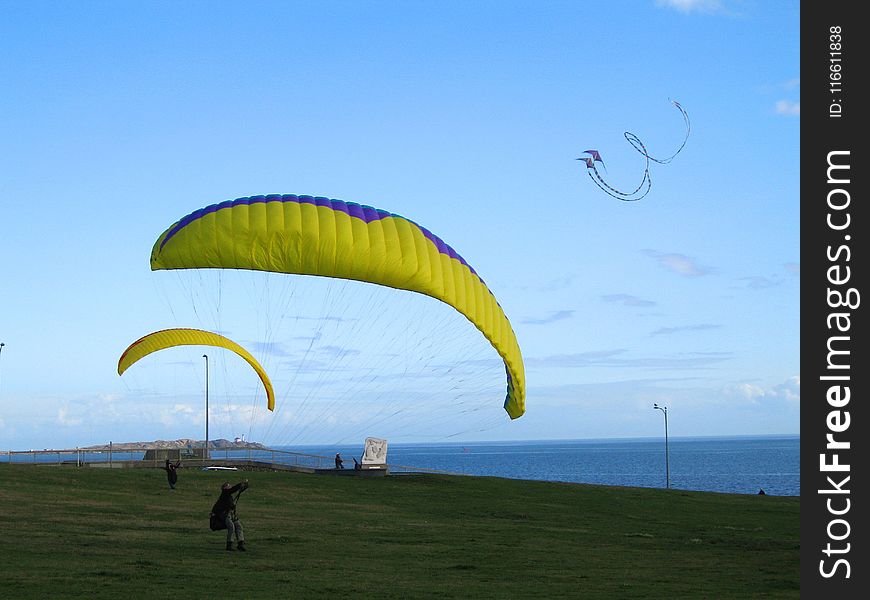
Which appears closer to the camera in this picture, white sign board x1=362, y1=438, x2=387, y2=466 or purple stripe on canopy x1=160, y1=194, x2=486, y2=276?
purple stripe on canopy x1=160, y1=194, x2=486, y2=276

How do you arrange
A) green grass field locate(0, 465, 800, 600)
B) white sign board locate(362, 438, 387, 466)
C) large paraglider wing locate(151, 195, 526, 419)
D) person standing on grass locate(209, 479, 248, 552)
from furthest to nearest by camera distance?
white sign board locate(362, 438, 387, 466) → large paraglider wing locate(151, 195, 526, 419) → person standing on grass locate(209, 479, 248, 552) → green grass field locate(0, 465, 800, 600)

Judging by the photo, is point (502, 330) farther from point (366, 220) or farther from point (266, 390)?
point (266, 390)

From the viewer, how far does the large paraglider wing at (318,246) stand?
2377 centimetres

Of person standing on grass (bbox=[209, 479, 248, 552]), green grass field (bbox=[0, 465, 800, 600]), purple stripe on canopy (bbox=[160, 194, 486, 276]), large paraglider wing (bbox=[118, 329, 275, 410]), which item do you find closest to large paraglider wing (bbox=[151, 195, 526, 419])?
purple stripe on canopy (bbox=[160, 194, 486, 276])

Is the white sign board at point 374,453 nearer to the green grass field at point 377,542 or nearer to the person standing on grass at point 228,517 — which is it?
the green grass field at point 377,542

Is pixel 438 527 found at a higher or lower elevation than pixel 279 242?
lower

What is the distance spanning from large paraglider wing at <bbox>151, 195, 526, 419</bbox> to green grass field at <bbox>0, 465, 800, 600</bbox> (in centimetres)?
575

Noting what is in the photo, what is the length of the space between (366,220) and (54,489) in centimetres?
1679

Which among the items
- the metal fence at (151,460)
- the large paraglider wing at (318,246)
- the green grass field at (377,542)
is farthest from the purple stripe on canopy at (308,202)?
the metal fence at (151,460)

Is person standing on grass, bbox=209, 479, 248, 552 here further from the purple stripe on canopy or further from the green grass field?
the purple stripe on canopy

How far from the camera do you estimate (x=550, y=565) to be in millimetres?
19688

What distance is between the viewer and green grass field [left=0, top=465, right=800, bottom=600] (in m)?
16.2

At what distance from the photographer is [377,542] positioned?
22938 mm
